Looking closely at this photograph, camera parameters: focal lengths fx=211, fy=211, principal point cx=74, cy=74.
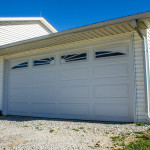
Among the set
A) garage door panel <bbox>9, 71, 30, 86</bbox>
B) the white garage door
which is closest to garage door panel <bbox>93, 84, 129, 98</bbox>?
the white garage door

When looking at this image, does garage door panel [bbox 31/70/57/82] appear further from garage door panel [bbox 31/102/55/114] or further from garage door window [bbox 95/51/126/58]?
garage door window [bbox 95/51/126/58]

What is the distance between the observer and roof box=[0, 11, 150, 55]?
5.27 metres

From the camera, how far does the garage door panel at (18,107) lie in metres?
8.66

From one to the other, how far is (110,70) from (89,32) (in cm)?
133

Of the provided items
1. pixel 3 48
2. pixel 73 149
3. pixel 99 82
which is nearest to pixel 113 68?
pixel 99 82

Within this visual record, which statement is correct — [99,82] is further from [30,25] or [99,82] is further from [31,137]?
[30,25]

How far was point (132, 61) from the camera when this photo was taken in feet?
19.7

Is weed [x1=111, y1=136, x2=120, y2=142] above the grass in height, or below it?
below

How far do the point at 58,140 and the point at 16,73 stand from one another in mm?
5705

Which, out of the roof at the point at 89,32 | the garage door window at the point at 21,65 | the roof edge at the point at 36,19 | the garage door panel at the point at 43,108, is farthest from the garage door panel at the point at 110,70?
the roof edge at the point at 36,19

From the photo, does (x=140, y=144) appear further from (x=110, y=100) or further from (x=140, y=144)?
(x=110, y=100)

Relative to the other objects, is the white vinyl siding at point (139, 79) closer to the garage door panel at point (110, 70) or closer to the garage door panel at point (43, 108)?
the garage door panel at point (110, 70)

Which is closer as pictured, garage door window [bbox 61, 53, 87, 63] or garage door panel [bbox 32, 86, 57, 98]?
garage door window [bbox 61, 53, 87, 63]

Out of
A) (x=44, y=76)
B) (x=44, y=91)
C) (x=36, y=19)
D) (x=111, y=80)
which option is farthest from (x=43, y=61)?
(x=36, y=19)
